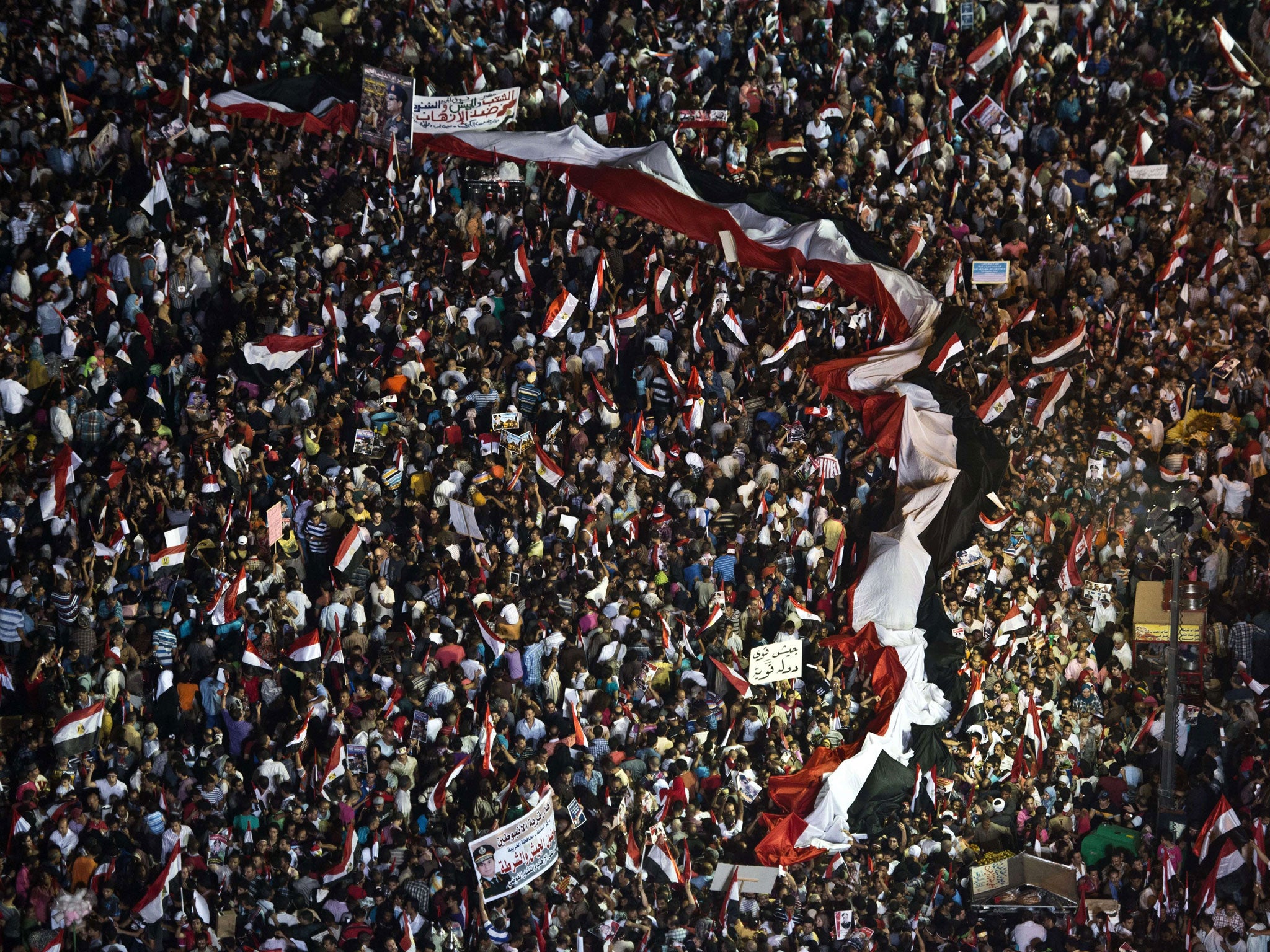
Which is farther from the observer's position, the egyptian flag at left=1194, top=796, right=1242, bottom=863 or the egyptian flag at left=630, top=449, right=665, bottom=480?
the egyptian flag at left=630, top=449, right=665, bottom=480

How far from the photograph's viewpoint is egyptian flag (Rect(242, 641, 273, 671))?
16.1 meters

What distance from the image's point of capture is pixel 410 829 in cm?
1538

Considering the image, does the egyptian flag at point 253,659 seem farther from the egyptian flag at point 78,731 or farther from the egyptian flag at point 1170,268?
the egyptian flag at point 1170,268

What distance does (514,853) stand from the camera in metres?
14.8

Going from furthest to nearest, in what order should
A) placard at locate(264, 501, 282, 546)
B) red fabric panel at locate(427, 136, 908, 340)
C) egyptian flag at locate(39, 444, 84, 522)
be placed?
red fabric panel at locate(427, 136, 908, 340) → placard at locate(264, 501, 282, 546) → egyptian flag at locate(39, 444, 84, 522)

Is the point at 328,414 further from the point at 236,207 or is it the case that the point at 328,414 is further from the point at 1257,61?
the point at 1257,61

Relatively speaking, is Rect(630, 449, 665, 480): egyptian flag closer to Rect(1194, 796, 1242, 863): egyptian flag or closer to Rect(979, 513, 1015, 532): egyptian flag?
Rect(979, 513, 1015, 532): egyptian flag

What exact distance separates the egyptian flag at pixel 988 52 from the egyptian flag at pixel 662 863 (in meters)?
13.0

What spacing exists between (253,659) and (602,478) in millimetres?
4457

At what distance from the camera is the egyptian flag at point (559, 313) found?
19.5 m

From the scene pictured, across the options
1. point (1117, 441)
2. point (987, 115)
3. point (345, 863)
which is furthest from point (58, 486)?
point (987, 115)

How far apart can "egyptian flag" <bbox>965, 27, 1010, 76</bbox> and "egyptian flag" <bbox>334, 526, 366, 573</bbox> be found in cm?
1171

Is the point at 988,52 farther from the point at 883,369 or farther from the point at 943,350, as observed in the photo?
the point at 883,369

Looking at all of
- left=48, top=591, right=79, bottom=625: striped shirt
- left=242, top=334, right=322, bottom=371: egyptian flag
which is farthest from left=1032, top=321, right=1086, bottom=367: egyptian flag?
left=48, top=591, right=79, bottom=625: striped shirt
